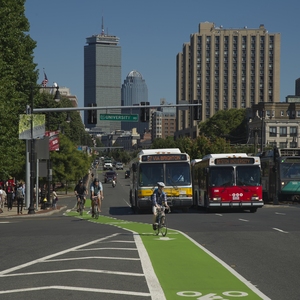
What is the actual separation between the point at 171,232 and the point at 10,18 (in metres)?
26.5

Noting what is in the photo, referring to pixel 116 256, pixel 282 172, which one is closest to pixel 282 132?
pixel 282 172

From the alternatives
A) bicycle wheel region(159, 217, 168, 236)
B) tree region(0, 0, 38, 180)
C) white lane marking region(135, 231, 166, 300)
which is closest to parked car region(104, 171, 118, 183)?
tree region(0, 0, 38, 180)

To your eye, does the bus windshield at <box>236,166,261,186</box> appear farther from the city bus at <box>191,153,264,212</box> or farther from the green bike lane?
the green bike lane

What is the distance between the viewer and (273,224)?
2750 cm

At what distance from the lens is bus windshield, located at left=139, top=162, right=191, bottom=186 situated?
36812 mm

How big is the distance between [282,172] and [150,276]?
37.0 meters

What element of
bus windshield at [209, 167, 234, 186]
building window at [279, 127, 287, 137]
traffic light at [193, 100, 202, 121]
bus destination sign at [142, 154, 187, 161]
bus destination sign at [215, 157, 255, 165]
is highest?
building window at [279, 127, 287, 137]

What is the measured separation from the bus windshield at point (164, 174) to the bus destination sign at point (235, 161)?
1850 mm

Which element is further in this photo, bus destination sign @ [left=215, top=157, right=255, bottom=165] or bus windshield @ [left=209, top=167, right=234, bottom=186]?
bus destination sign @ [left=215, top=157, right=255, bottom=165]

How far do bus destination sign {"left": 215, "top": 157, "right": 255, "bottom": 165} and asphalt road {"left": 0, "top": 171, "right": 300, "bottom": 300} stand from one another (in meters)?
10.6

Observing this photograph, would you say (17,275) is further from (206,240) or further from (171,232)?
(171,232)

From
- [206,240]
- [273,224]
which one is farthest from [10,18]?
[206,240]

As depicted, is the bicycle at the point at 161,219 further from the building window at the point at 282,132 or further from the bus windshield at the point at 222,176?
the building window at the point at 282,132

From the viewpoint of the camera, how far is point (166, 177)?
36875 mm
